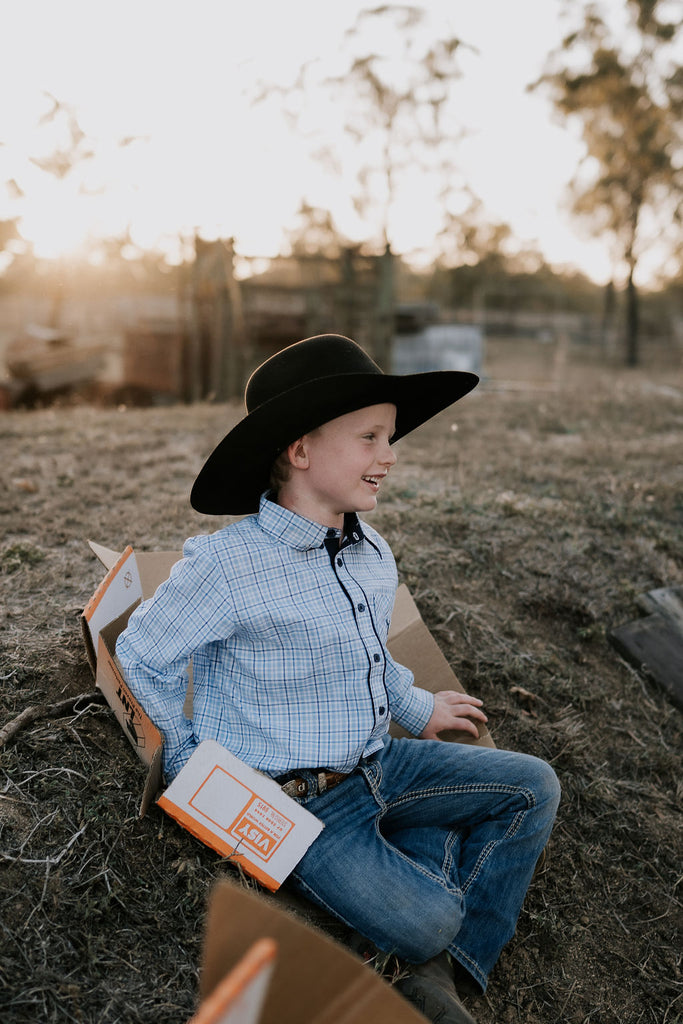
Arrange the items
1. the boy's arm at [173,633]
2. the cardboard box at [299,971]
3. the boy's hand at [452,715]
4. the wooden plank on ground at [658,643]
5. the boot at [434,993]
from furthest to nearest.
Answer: the wooden plank on ground at [658,643], the boy's hand at [452,715], the boy's arm at [173,633], the boot at [434,993], the cardboard box at [299,971]

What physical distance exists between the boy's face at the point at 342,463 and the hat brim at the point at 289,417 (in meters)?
0.03

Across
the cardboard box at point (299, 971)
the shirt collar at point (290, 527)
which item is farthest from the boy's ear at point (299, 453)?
the cardboard box at point (299, 971)

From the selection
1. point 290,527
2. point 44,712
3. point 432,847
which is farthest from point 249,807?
point 44,712

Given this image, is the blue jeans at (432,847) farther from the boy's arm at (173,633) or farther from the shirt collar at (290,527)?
the shirt collar at (290,527)

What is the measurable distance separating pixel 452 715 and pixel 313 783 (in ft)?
1.61

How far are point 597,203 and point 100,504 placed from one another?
1656 centimetres

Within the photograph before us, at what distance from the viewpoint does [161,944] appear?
1601 millimetres

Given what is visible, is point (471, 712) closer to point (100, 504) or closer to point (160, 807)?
point (160, 807)

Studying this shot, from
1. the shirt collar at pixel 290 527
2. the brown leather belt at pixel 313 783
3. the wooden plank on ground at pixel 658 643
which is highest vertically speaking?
the shirt collar at pixel 290 527

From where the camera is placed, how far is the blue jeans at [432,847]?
1629mm

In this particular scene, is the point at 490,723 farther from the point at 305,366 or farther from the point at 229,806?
the point at 305,366

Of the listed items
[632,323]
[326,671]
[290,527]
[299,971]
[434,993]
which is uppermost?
[632,323]

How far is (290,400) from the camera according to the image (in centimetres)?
161

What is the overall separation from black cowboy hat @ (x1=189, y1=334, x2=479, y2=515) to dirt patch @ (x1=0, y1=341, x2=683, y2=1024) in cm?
74
